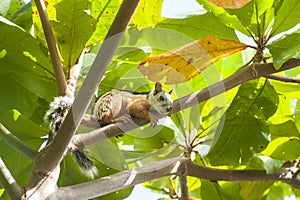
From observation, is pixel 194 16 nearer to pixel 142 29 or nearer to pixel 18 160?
pixel 142 29

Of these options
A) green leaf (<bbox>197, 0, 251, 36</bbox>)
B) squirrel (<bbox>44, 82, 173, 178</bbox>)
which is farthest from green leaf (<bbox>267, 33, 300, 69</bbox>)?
squirrel (<bbox>44, 82, 173, 178</bbox>)

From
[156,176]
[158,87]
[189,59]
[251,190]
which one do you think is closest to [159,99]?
[158,87]

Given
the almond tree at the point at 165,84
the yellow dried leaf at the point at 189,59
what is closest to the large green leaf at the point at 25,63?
the almond tree at the point at 165,84

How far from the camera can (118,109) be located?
1505mm

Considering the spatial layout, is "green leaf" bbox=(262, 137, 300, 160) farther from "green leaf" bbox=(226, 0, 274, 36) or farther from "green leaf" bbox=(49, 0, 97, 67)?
"green leaf" bbox=(49, 0, 97, 67)

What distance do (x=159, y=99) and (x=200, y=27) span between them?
21 centimetres

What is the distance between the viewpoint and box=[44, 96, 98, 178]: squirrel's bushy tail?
113cm

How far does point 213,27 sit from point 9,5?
491 millimetres

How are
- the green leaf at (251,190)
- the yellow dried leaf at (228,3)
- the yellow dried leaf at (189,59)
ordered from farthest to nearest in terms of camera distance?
the green leaf at (251,190) < the yellow dried leaf at (189,59) < the yellow dried leaf at (228,3)

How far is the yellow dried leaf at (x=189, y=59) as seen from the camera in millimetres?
1225

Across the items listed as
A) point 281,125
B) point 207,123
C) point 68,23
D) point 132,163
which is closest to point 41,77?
point 68,23

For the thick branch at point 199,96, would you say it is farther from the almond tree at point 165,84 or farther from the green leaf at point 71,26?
the green leaf at point 71,26

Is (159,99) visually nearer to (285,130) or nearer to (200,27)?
(200,27)

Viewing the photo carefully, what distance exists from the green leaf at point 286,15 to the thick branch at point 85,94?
499 millimetres
